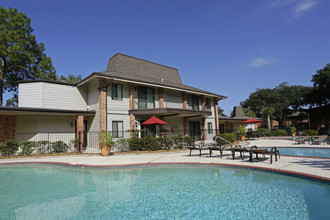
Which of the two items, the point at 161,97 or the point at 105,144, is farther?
the point at 161,97

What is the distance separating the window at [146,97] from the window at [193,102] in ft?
18.5

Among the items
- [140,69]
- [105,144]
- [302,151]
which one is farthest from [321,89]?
[105,144]

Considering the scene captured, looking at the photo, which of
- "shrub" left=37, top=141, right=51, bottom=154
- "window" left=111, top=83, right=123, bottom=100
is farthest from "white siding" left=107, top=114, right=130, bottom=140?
"shrub" left=37, top=141, right=51, bottom=154

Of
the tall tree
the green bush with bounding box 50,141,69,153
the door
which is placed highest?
the tall tree

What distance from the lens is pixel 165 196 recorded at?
5.37m

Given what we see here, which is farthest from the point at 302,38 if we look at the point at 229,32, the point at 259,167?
the point at 259,167

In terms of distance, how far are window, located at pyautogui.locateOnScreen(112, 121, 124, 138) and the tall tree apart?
58.7ft

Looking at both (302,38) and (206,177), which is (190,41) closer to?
(302,38)

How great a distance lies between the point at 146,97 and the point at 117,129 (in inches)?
173

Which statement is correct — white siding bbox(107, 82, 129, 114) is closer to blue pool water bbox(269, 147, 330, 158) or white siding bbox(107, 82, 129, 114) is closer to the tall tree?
blue pool water bbox(269, 147, 330, 158)

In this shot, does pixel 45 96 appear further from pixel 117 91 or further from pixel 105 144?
pixel 105 144

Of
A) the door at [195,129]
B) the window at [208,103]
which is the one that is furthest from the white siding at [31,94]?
the window at [208,103]

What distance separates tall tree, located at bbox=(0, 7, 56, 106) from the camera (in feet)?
77.8

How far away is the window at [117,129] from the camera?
52.7 ft
